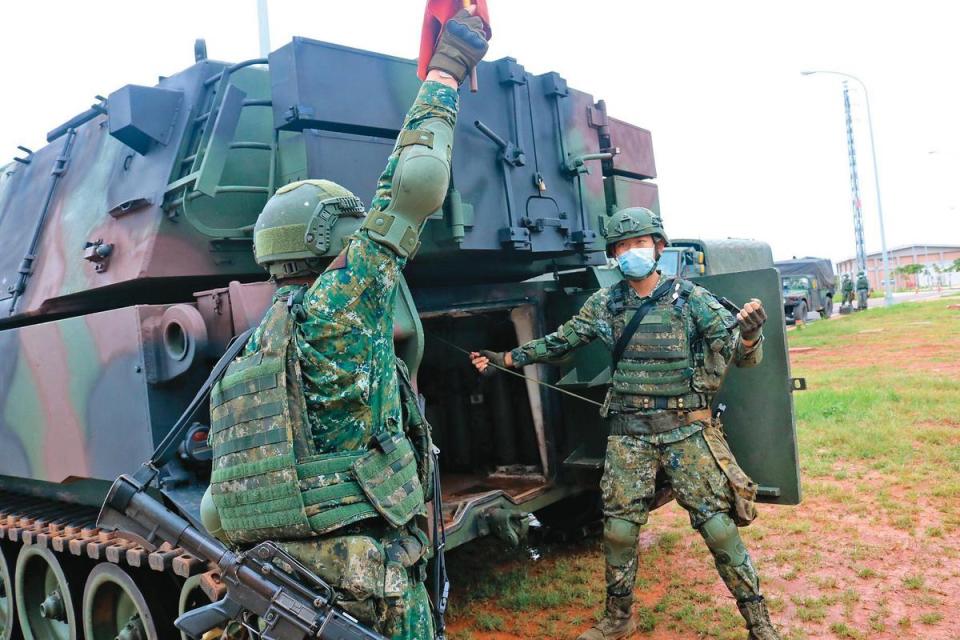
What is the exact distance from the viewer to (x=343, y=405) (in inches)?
89.7

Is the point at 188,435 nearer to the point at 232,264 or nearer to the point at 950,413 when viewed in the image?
the point at 232,264

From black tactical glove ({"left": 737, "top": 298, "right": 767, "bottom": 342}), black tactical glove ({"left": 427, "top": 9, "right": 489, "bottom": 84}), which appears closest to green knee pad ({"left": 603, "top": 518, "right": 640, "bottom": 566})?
black tactical glove ({"left": 737, "top": 298, "right": 767, "bottom": 342})

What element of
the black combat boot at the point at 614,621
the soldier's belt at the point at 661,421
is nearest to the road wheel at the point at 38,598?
→ the black combat boot at the point at 614,621

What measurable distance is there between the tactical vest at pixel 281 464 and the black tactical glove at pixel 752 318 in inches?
83.0

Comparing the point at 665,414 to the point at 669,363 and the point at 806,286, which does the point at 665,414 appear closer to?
the point at 669,363

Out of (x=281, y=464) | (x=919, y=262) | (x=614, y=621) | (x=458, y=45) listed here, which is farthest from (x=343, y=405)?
(x=919, y=262)

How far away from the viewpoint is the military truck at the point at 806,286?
23.7 metres

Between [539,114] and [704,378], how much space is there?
1729 mm

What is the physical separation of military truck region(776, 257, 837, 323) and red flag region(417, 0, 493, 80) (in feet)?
73.7

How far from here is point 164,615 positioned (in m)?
3.65

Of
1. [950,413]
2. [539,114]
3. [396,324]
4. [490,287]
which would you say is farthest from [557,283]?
[950,413]

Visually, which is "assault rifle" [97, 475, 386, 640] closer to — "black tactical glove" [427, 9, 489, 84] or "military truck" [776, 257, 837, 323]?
"black tactical glove" [427, 9, 489, 84]

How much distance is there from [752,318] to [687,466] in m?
0.77

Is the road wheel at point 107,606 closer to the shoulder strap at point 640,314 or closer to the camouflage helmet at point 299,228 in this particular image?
the camouflage helmet at point 299,228
